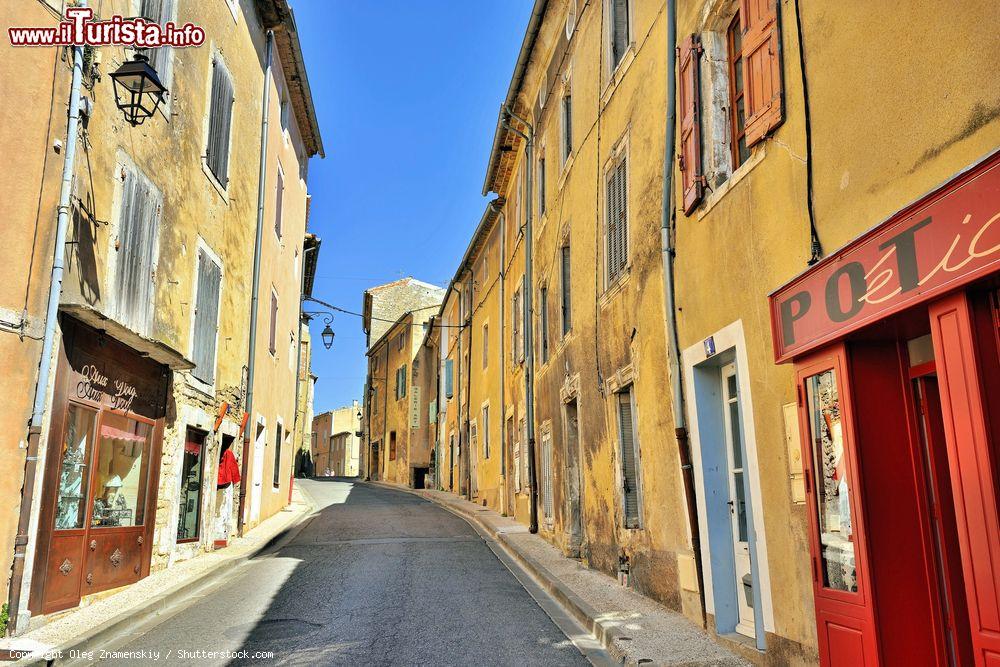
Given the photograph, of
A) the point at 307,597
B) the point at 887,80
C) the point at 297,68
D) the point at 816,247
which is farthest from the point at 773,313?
the point at 297,68

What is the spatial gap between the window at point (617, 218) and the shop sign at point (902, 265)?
4321 millimetres

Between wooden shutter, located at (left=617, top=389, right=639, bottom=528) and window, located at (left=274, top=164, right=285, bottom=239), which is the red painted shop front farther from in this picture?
window, located at (left=274, top=164, right=285, bottom=239)

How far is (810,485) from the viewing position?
468cm

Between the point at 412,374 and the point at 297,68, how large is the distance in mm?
18833

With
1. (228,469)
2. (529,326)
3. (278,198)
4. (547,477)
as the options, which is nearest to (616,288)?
(547,477)

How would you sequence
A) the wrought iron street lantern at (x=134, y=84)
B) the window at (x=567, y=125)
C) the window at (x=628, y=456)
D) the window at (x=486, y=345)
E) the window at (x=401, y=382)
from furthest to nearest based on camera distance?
the window at (x=401, y=382), the window at (x=486, y=345), the window at (x=567, y=125), the window at (x=628, y=456), the wrought iron street lantern at (x=134, y=84)

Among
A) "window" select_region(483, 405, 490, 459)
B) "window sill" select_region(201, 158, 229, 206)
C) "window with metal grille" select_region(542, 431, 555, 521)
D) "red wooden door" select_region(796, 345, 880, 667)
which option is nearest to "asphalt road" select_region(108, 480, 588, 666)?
"window with metal grille" select_region(542, 431, 555, 521)

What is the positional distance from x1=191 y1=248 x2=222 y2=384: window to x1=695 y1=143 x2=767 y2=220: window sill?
7.41 m

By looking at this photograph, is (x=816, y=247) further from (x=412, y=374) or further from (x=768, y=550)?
(x=412, y=374)

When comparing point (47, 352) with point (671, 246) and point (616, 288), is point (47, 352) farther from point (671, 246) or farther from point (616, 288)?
point (616, 288)

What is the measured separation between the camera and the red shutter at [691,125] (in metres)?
6.60

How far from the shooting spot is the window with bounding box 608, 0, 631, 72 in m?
9.80

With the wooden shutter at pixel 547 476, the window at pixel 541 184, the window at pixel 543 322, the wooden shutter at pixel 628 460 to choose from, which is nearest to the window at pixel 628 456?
the wooden shutter at pixel 628 460

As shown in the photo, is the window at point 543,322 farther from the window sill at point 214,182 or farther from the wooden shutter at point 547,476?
the window sill at point 214,182
